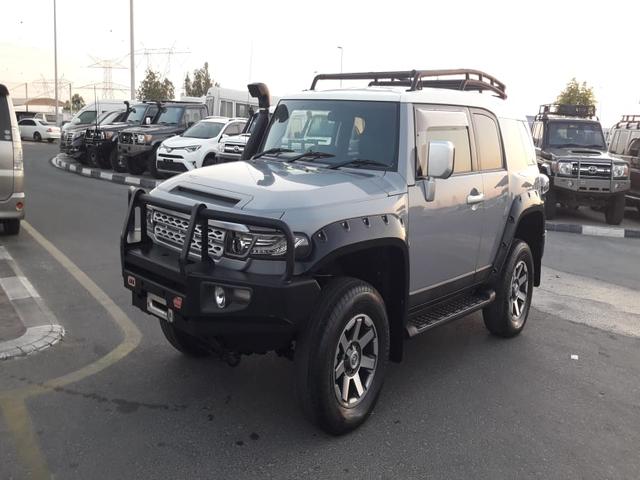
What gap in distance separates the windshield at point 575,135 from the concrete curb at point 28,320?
36.8 ft

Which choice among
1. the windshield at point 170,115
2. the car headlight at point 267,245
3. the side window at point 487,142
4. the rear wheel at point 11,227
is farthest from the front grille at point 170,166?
the car headlight at point 267,245

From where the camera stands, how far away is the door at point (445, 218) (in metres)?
4.04

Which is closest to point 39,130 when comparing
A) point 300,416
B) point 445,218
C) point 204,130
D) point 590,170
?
point 204,130

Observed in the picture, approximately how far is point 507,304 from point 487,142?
1368mm

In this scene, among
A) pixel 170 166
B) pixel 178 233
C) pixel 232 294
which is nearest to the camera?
pixel 232 294

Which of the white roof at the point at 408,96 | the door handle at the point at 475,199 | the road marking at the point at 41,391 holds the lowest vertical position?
the road marking at the point at 41,391

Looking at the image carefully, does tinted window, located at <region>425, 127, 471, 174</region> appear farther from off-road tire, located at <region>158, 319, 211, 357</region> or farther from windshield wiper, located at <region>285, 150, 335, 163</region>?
off-road tire, located at <region>158, 319, 211, 357</region>

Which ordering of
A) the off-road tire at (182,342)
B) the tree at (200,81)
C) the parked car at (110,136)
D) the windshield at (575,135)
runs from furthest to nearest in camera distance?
the tree at (200,81) < the parked car at (110,136) < the windshield at (575,135) < the off-road tire at (182,342)

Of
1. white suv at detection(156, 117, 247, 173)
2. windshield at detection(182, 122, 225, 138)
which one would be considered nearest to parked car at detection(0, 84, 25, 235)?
white suv at detection(156, 117, 247, 173)

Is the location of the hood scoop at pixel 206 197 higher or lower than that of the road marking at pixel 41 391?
higher

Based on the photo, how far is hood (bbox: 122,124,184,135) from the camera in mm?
16984

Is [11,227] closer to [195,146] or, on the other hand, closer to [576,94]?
[195,146]

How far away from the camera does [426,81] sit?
18.3 ft

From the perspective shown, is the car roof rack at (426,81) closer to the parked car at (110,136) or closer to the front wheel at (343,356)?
the front wheel at (343,356)
